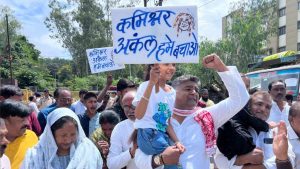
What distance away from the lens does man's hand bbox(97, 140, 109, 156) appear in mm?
3506

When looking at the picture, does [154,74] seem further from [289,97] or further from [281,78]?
[281,78]

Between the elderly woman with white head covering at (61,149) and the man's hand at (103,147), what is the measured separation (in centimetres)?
68

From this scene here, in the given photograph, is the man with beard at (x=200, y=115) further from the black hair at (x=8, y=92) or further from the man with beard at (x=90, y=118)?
the black hair at (x=8, y=92)

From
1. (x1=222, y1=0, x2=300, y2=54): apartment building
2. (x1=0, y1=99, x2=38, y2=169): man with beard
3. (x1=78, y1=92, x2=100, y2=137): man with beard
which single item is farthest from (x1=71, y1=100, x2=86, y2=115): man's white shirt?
(x1=222, y1=0, x2=300, y2=54): apartment building

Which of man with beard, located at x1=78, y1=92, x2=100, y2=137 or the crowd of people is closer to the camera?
the crowd of people

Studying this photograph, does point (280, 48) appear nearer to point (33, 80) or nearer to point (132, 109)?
point (33, 80)

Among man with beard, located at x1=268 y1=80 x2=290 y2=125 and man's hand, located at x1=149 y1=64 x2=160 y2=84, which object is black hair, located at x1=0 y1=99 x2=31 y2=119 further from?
man with beard, located at x1=268 y1=80 x2=290 y2=125

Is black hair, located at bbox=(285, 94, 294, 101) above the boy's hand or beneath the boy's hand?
beneath

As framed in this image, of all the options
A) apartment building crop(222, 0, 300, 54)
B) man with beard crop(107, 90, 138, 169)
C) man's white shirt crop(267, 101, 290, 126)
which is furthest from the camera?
apartment building crop(222, 0, 300, 54)

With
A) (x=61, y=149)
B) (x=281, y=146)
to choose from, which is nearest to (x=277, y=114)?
(x=281, y=146)

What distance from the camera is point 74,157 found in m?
2.72

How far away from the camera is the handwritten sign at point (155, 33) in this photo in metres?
3.09

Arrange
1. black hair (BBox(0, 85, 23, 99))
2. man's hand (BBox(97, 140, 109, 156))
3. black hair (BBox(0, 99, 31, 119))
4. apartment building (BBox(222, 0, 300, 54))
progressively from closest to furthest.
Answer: black hair (BBox(0, 99, 31, 119))
man's hand (BBox(97, 140, 109, 156))
black hair (BBox(0, 85, 23, 99))
apartment building (BBox(222, 0, 300, 54))

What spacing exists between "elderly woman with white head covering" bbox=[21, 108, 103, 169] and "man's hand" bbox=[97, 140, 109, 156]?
68 centimetres
